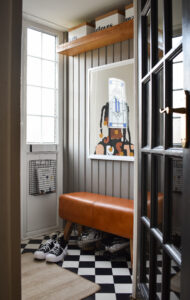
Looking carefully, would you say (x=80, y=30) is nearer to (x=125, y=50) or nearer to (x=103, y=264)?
(x=125, y=50)

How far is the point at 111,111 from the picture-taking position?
3.48 meters

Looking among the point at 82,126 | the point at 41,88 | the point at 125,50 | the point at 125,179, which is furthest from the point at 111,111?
the point at 41,88

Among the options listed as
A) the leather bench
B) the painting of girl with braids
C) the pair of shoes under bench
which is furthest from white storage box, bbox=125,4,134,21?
the pair of shoes under bench

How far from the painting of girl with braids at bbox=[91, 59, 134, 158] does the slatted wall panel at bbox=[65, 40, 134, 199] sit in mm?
159

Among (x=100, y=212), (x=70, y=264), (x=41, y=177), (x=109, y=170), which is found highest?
(x=109, y=170)

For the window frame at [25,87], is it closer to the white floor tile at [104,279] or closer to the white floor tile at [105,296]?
the white floor tile at [104,279]

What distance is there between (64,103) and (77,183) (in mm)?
1087

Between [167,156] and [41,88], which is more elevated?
[41,88]

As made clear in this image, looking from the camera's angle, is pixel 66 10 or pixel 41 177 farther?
pixel 41 177

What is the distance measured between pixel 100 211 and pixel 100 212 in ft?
0.03

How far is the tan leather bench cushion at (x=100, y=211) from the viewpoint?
110 inches

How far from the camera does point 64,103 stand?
4.03 metres

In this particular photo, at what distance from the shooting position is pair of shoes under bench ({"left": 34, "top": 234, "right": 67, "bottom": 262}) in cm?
290

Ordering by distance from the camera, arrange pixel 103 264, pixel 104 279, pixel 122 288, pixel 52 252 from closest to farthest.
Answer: pixel 122 288, pixel 104 279, pixel 103 264, pixel 52 252
